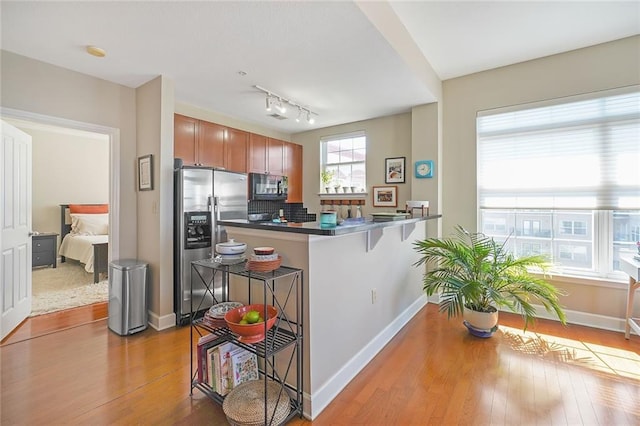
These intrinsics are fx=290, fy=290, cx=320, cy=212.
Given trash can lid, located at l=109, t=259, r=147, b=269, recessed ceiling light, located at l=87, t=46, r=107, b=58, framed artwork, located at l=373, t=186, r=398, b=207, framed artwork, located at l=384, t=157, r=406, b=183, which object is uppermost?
recessed ceiling light, located at l=87, t=46, r=107, b=58

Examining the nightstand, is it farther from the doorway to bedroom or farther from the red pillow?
the red pillow

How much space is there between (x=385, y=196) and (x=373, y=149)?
78 centimetres

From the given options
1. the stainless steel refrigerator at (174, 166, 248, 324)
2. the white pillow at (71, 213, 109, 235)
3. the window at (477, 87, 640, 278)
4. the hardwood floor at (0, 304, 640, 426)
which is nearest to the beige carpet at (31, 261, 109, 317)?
the white pillow at (71, 213, 109, 235)

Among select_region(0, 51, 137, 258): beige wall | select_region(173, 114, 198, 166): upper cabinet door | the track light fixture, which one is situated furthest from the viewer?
select_region(173, 114, 198, 166): upper cabinet door

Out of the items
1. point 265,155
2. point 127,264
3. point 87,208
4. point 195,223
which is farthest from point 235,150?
point 87,208

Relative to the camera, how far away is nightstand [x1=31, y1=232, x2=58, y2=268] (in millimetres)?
5242

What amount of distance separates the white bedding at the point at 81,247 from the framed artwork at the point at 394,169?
484 cm

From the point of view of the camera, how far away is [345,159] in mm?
5043

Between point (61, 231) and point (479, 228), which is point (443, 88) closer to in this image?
point (479, 228)

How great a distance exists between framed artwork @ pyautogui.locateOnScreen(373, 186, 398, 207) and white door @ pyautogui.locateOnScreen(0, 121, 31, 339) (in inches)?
170

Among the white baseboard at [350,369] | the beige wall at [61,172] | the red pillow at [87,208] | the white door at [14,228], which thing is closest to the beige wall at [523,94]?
the white baseboard at [350,369]

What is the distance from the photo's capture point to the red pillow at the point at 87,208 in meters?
6.02

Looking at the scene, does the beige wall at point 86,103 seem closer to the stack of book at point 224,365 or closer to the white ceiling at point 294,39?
the white ceiling at point 294,39

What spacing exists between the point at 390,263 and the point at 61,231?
6712mm
